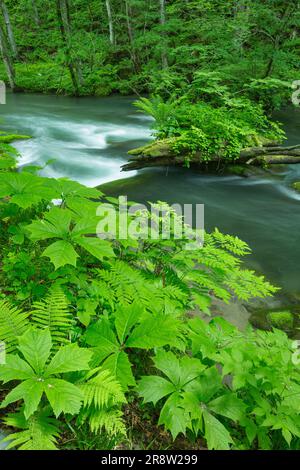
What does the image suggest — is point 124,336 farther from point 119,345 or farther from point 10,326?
point 10,326

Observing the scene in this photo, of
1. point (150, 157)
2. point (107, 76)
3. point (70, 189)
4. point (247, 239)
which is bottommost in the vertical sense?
point (247, 239)

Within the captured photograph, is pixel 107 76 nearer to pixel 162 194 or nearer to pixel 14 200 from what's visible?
pixel 162 194

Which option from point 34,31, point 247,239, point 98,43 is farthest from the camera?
point 34,31

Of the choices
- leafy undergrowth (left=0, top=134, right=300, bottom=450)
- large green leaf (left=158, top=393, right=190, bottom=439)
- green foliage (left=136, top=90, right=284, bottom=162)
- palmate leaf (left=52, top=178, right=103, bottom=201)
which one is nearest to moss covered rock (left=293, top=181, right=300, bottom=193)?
green foliage (left=136, top=90, right=284, bottom=162)

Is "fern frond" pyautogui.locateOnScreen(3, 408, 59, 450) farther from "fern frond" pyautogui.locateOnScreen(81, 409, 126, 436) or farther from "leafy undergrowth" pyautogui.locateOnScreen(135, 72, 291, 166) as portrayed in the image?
"leafy undergrowth" pyautogui.locateOnScreen(135, 72, 291, 166)

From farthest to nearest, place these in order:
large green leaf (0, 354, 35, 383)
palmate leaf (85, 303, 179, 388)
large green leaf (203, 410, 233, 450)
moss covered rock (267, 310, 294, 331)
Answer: moss covered rock (267, 310, 294, 331) → palmate leaf (85, 303, 179, 388) → large green leaf (203, 410, 233, 450) → large green leaf (0, 354, 35, 383)

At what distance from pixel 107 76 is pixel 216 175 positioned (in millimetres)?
13150

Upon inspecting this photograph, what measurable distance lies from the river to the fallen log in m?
0.38

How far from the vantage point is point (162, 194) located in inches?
303

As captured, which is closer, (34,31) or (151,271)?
(151,271)

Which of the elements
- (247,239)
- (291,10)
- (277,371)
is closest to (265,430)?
(277,371)

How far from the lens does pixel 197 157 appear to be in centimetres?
829

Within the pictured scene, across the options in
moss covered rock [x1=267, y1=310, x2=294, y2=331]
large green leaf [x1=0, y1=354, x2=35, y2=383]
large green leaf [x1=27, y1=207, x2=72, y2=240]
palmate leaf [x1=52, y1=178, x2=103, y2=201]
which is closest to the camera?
large green leaf [x1=0, y1=354, x2=35, y2=383]

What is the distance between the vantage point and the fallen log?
8.00 metres
